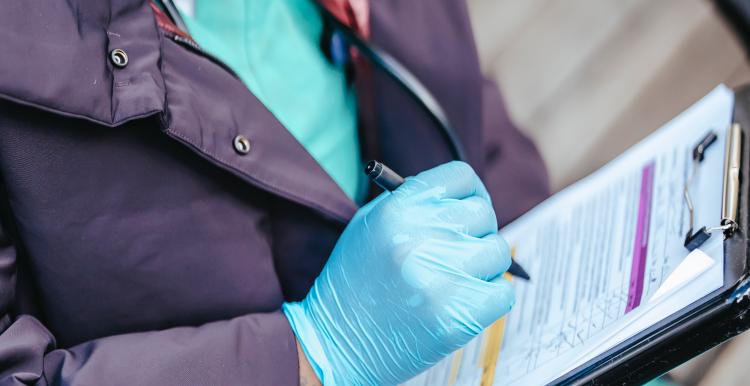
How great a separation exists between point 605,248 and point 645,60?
0.85 m

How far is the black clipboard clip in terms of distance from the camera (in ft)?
1.74

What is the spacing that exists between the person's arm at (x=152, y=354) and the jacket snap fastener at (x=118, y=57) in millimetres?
167

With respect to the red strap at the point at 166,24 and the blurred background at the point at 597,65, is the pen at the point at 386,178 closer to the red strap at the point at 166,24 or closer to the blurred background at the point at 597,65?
the red strap at the point at 166,24

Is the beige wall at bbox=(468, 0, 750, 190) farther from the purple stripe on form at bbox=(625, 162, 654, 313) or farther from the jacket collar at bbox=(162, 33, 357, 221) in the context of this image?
the jacket collar at bbox=(162, 33, 357, 221)

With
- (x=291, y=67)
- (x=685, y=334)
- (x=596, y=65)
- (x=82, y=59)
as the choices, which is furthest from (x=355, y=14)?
(x=596, y=65)

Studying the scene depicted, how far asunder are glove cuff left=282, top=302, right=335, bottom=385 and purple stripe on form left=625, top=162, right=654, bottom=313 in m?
0.30

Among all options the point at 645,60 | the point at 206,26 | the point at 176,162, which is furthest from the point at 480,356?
the point at 645,60

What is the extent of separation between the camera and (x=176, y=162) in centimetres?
59

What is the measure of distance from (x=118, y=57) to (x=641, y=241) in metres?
0.50

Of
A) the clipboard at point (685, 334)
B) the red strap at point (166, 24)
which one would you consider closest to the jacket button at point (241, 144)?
the red strap at point (166, 24)

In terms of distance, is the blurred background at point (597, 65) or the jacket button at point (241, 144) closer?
the jacket button at point (241, 144)

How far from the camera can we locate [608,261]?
2.03ft

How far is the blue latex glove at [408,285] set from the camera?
1.95 ft

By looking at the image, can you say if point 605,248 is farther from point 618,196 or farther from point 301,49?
point 301,49
